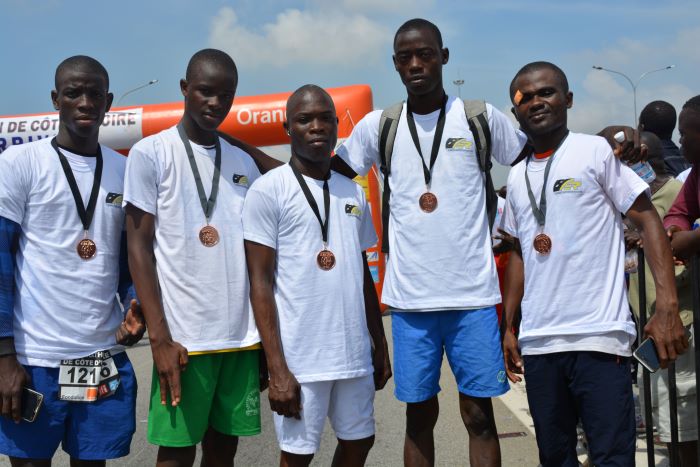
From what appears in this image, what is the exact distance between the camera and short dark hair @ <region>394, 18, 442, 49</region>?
3865 mm

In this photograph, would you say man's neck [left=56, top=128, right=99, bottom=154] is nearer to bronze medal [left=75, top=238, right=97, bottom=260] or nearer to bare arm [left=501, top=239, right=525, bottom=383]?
bronze medal [left=75, top=238, right=97, bottom=260]

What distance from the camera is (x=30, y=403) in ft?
10.9

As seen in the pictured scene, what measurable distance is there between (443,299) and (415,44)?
1.31 m

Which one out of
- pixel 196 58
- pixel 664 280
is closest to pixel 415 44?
pixel 196 58

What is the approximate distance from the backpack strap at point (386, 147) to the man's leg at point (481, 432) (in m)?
0.91

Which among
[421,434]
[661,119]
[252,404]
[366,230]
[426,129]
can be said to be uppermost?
[661,119]

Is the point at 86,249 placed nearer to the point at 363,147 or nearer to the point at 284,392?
the point at 284,392

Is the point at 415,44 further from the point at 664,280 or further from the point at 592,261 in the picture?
the point at 664,280

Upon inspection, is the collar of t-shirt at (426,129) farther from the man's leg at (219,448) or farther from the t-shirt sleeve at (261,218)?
the man's leg at (219,448)

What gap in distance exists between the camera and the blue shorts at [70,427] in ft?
11.1

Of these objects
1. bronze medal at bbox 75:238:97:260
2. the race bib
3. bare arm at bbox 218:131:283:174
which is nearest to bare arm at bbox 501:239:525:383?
bare arm at bbox 218:131:283:174

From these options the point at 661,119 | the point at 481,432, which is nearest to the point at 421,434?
the point at 481,432

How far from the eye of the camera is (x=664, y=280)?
130 inches

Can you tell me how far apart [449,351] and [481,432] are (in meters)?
0.43
